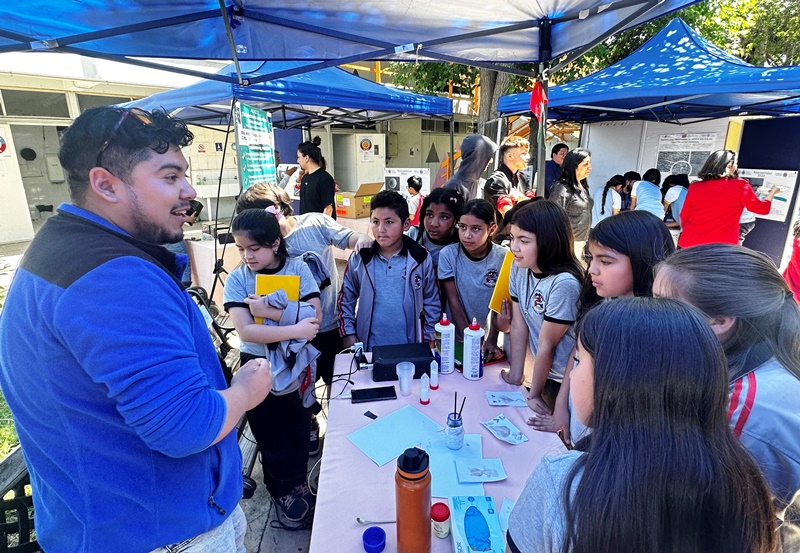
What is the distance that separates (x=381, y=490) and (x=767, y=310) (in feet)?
3.92

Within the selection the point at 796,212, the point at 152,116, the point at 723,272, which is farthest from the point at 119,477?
the point at 796,212

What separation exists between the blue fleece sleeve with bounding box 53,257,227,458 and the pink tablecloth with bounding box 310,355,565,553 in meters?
0.52

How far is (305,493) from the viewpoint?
7.22ft

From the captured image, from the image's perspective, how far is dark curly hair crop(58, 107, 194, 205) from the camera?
0.93m

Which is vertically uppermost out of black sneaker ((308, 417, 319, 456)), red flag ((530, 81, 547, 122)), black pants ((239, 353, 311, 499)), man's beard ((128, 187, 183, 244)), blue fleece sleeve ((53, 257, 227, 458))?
red flag ((530, 81, 547, 122))

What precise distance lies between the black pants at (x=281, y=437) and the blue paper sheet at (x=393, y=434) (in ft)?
2.19

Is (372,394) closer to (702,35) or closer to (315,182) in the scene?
(315,182)

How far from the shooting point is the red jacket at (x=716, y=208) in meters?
4.59

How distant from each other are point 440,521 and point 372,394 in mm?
784

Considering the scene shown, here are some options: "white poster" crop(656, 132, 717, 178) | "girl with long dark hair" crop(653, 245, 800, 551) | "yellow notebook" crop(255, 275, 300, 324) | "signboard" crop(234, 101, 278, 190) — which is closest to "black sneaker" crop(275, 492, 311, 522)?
"yellow notebook" crop(255, 275, 300, 324)

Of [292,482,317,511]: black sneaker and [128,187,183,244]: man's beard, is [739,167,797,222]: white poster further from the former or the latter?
[128,187,183,244]: man's beard

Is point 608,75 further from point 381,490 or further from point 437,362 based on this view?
point 381,490

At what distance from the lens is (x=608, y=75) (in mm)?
5301

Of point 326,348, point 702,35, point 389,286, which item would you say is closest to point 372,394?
point 389,286
